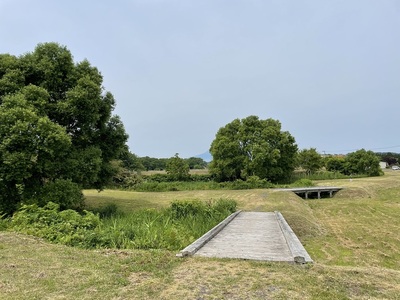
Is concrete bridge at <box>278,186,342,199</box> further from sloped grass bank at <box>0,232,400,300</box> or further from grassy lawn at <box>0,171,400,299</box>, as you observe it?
sloped grass bank at <box>0,232,400,300</box>

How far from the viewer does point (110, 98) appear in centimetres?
1547

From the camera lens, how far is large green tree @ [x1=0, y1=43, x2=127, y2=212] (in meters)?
10.9

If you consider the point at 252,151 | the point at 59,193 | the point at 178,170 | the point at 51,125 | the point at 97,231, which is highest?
the point at 252,151

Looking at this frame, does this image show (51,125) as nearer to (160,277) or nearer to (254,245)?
(254,245)

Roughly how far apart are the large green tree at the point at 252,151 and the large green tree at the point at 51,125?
22.5 metres

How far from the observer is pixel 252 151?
1436 inches

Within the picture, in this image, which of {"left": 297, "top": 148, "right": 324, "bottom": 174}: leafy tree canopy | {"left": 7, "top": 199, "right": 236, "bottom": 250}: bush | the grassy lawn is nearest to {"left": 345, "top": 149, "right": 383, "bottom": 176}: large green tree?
{"left": 297, "top": 148, "right": 324, "bottom": 174}: leafy tree canopy

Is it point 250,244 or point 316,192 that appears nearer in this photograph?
point 250,244

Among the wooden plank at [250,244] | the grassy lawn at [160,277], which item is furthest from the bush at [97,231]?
the wooden plank at [250,244]

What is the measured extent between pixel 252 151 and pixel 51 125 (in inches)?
1091

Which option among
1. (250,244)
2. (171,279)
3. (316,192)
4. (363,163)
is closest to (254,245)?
(250,244)

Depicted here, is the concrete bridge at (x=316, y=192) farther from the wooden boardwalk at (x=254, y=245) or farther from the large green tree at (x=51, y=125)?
the wooden boardwalk at (x=254, y=245)

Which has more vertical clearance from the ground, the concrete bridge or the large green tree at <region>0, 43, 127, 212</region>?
the large green tree at <region>0, 43, 127, 212</region>

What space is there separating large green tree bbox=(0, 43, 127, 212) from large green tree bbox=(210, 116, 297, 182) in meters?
22.5
